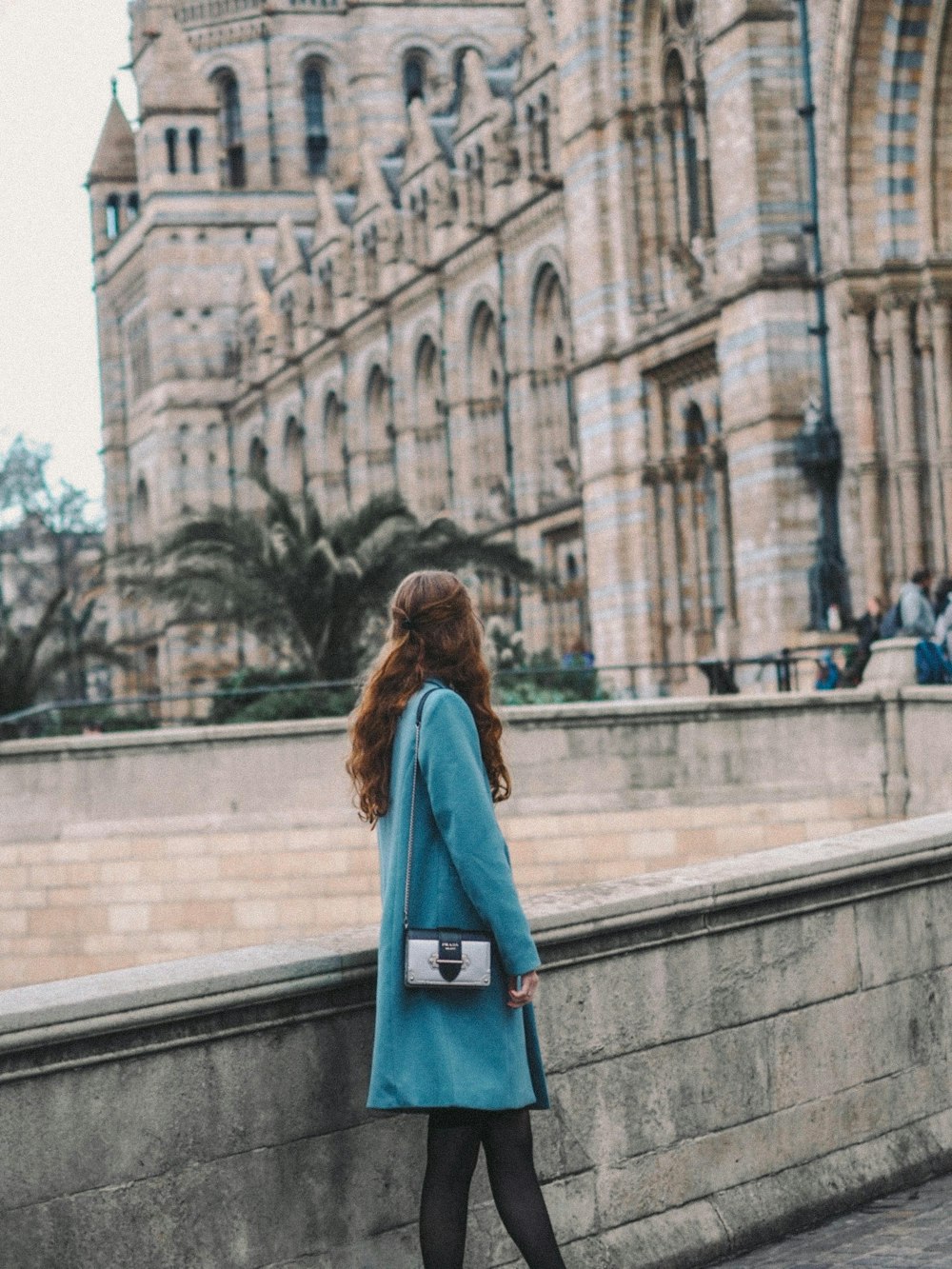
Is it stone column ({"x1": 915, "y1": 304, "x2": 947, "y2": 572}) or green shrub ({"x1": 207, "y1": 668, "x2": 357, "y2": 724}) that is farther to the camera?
green shrub ({"x1": 207, "y1": 668, "x2": 357, "y2": 724})

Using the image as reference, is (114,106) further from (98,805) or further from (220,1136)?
(220,1136)

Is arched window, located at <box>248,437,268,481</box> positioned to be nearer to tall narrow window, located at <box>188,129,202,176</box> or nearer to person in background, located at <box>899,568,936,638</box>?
tall narrow window, located at <box>188,129,202,176</box>

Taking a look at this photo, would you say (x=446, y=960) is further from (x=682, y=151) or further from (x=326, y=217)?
(x=326, y=217)

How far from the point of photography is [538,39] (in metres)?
40.5

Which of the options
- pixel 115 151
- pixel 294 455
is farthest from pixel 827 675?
pixel 115 151

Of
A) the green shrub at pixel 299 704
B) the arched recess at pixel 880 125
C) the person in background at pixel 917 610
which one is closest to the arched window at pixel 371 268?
the green shrub at pixel 299 704

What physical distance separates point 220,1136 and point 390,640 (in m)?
1.25

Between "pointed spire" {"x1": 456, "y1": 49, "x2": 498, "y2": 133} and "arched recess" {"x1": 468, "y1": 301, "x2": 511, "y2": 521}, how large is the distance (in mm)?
3771

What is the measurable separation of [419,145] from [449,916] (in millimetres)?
45481

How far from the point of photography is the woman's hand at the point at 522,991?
5.05m

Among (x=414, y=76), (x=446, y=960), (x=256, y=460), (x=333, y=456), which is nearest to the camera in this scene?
(x=446, y=960)

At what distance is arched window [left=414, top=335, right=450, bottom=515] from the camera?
160 feet

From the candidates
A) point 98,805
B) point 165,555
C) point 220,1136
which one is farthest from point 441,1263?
point 165,555

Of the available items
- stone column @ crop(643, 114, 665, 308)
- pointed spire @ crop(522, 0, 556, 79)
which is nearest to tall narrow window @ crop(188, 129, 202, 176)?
pointed spire @ crop(522, 0, 556, 79)
